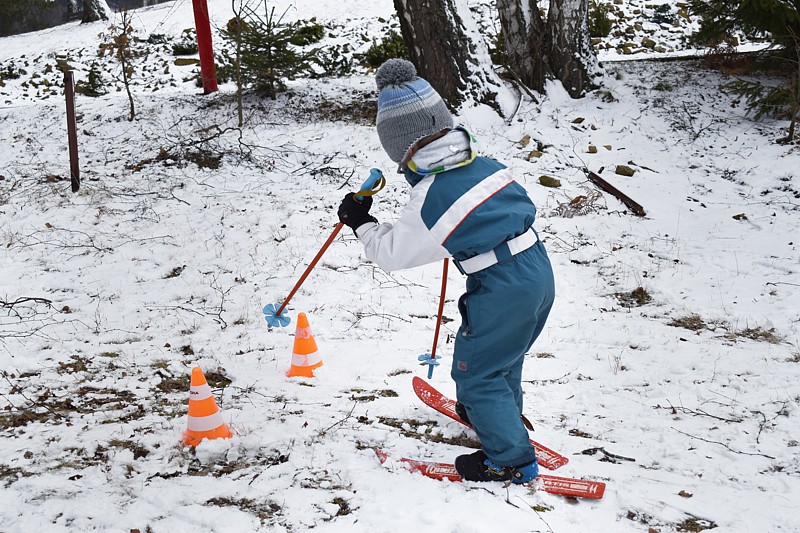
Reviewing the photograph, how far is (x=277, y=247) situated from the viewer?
722cm

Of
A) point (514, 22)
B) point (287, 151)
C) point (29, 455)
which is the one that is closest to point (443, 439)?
point (29, 455)

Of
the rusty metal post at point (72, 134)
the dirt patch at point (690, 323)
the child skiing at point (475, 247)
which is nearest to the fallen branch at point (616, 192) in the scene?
the dirt patch at point (690, 323)

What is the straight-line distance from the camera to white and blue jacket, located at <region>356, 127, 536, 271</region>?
9.69ft

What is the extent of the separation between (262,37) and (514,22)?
14.3 feet

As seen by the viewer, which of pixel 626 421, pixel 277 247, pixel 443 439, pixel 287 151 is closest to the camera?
pixel 443 439

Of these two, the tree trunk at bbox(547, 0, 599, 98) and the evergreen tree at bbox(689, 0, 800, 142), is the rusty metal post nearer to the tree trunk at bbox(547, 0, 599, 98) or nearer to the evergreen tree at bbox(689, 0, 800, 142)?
the tree trunk at bbox(547, 0, 599, 98)

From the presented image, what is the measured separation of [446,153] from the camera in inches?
119

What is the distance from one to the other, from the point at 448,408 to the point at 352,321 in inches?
74.2

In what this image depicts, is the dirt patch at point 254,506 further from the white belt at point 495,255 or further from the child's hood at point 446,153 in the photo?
the child's hood at point 446,153

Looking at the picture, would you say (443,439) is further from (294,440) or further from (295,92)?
(295,92)

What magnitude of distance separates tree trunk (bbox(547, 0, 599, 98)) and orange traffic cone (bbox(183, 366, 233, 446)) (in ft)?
29.1

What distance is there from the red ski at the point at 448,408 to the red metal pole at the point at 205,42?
393 inches

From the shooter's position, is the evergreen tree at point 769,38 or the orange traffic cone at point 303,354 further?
the evergreen tree at point 769,38

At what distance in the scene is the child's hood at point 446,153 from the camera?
3020mm
